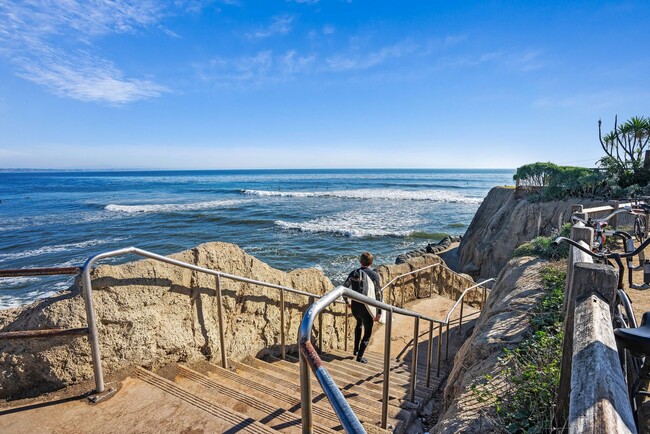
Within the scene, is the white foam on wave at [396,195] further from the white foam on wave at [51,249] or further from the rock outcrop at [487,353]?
the rock outcrop at [487,353]

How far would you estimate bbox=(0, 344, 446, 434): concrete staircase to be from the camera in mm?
2428

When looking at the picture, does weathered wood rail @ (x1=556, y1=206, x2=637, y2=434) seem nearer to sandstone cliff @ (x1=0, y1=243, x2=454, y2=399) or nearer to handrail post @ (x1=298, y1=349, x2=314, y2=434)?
handrail post @ (x1=298, y1=349, x2=314, y2=434)

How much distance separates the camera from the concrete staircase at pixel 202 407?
2.43 m

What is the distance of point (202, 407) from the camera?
8.52 ft

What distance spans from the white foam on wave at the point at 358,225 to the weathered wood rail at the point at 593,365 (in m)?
20.9

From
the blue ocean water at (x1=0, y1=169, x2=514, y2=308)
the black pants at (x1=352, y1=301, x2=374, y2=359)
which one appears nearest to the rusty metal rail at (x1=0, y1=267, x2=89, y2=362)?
the black pants at (x1=352, y1=301, x2=374, y2=359)

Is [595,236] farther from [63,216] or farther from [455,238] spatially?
[63,216]

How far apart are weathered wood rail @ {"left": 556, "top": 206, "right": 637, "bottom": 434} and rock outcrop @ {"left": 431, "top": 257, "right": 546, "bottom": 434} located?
0.77 meters

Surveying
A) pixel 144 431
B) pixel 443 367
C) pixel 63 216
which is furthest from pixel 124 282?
pixel 63 216

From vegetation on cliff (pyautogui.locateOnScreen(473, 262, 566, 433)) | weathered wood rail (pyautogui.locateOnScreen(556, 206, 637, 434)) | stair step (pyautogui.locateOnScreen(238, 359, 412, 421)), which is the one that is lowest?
stair step (pyautogui.locateOnScreen(238, 359, 412, 421))

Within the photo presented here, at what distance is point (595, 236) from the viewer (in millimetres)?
5473

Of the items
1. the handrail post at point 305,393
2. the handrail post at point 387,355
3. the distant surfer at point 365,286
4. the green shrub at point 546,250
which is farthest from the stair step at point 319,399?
the green shrub at point 546,250

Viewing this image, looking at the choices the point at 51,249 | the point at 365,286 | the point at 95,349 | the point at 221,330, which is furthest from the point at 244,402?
the point at 51,249

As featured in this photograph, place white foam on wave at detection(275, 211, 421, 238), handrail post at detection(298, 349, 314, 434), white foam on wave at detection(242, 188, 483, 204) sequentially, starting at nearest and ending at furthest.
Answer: handrail post at detection(298, 349, 314, 434), white foam on wave at detection(275, 211, 421, 238), white foam on wave at detection(242, 188, 483, 204)
